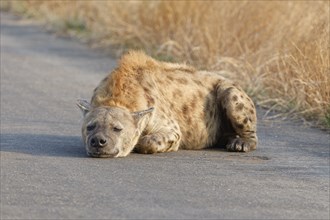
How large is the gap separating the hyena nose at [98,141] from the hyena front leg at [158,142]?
1.41ft

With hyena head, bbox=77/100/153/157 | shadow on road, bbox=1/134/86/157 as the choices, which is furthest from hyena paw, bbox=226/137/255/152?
shadow on road, bbox=1/134/86/157

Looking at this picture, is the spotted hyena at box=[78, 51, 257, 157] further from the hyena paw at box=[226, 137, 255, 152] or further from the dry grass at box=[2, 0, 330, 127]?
the dry grass at box=[2, 0, 330, 127]

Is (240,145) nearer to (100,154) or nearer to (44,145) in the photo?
(100,154)

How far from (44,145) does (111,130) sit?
34.1 inches

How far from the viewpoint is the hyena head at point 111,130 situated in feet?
28.8

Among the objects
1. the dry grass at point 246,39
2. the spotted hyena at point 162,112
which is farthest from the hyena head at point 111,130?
the dry grass at point 246,39

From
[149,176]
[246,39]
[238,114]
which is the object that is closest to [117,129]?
[149,176]

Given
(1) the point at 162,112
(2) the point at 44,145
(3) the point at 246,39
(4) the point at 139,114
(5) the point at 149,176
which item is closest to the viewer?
(5) the point at 149,176

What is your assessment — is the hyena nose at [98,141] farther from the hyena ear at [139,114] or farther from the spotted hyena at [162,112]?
the hyena ear at [139,114]

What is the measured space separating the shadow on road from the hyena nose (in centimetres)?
28

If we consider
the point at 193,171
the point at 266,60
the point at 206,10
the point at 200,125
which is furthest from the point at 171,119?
the point at 206,10

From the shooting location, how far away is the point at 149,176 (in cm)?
817

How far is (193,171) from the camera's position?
8.43 metres

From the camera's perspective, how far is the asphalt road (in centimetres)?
704
